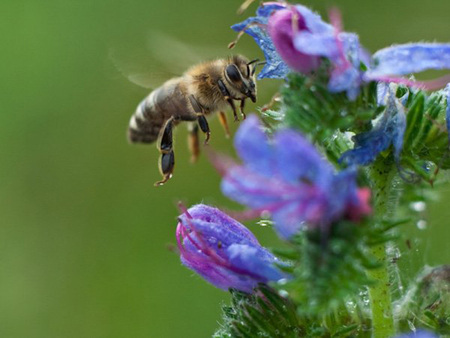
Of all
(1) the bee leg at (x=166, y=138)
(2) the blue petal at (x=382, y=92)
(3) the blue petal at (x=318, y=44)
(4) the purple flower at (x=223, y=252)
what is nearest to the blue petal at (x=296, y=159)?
(3) the blue petal at (x=318, y=44)

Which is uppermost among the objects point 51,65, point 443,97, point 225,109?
point 51,65

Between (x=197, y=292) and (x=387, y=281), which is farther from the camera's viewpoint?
(x=197, y=292)

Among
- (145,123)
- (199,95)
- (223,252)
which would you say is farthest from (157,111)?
(223,252)

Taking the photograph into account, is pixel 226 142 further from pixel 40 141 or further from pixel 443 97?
pixel 443 97

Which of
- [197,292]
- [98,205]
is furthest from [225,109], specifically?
[98,205]

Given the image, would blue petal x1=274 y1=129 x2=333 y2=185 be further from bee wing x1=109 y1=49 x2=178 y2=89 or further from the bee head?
bee wing x1=109 y1=49 x2=178 y2=89

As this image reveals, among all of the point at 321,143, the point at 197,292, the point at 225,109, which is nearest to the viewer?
the point at 321,143

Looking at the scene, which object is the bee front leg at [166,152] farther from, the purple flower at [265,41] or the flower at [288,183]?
the flower at [288,183]
